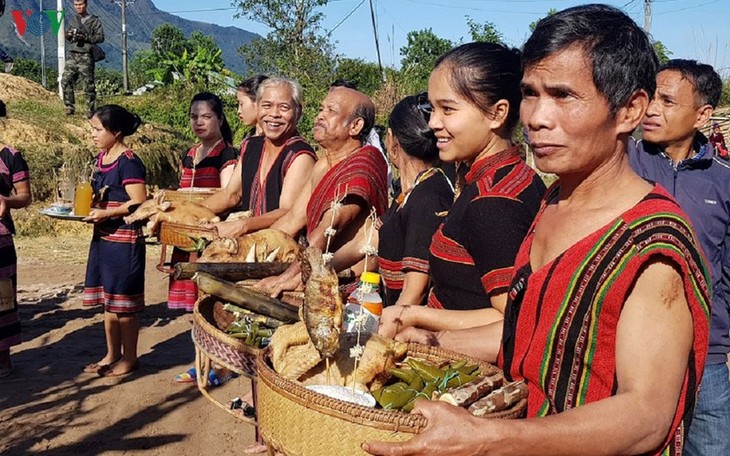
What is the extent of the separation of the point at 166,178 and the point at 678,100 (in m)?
12.6

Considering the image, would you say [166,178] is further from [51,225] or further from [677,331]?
[677,331]

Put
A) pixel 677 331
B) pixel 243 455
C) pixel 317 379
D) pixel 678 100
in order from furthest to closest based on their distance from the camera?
pixel 243 455, pixel 678 100, pixel 317 379, pixel 677 331

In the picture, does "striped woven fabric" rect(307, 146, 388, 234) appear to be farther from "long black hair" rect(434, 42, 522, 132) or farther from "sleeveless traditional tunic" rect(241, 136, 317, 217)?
"long black hair" rect(434, 42, 522, 132)

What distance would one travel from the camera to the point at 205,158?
6598 millimetres

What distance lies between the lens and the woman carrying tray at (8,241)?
6.05 m

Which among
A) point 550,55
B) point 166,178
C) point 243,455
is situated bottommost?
point 243,455

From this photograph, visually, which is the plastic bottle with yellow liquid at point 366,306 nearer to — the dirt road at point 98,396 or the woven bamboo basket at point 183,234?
the woven bamboo basket at point 183,234

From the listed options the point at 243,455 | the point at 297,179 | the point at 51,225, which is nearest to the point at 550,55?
the point at 297,179

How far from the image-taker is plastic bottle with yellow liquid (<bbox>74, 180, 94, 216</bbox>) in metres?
5.90

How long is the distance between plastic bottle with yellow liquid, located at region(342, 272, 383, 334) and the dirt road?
2329 mm

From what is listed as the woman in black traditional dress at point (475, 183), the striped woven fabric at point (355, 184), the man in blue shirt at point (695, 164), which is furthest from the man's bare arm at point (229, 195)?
the woman in black traditional dress at point (475, 183)

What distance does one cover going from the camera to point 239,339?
2.57 metres

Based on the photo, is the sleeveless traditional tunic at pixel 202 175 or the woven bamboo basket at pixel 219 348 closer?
the woven bamboo basket at pixel 219 348

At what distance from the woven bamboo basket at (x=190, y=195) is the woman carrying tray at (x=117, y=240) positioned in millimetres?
767
